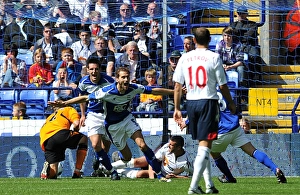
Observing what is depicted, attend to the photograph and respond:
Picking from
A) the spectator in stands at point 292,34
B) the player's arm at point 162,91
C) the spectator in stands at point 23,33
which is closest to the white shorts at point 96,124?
the player's arm at point 162,91

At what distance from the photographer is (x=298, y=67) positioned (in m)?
17.1

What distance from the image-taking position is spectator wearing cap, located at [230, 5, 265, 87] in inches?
661

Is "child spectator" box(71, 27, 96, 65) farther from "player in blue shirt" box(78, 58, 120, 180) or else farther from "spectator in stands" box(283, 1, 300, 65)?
"spectator in stands" box(283, 1, 300, 65)

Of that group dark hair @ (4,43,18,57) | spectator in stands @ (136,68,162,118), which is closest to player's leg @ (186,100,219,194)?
spectator in stands @ (136,68,162,118)

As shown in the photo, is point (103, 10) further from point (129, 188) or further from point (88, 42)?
point (129, 188)

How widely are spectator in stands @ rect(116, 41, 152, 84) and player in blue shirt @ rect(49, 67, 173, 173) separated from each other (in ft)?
10.4

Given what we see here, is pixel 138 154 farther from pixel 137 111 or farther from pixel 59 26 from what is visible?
pixel 59 26

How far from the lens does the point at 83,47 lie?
17.4m

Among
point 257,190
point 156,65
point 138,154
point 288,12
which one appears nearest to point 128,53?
point 156,65

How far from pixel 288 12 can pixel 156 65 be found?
307 cm

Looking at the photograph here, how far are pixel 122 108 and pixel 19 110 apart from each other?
12.0 ft

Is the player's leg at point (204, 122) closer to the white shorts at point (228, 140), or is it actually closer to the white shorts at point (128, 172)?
the white shorts at point (228, 140)

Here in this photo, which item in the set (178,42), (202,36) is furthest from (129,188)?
(178,42)

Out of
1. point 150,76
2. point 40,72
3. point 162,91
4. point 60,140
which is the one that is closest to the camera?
point 162,91
